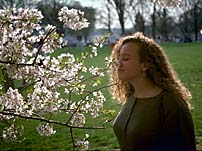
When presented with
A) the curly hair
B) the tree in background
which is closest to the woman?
the curly hair

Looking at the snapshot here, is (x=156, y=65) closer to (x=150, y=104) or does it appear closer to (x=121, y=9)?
(x=150, y=104)

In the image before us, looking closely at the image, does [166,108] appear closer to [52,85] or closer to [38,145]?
[52,85]

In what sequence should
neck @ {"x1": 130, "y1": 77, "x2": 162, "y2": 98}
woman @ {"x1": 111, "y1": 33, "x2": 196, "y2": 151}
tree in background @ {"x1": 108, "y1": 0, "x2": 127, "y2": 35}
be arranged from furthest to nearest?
tree in background @ {"x1": 108, "y1": 0, "x2": 127, "y2": 35} → neck @ {"x1": 130, "y1": 77, "x2": 162, "y2": 98} → woman @ {"x1": 111, "y1": 33, "x2": 196, "y2": 151}

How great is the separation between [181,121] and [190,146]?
0.14 metres

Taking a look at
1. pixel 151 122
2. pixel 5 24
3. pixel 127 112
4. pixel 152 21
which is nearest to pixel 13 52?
pixel 5 24

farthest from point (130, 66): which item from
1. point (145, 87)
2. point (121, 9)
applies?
point (121, 9)

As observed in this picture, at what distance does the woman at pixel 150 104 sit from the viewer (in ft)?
7.27

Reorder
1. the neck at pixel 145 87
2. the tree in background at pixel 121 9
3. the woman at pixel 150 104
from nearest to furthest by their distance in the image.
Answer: the woman at pixel 150 104
the neck at pixel 145 87
the tree in background at pixel 121 9

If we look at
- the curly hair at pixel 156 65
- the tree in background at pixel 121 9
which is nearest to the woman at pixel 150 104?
the curly hair at pixel 156 65

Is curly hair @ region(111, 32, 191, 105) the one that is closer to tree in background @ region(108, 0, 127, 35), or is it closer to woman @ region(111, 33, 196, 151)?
woman @ region(111, 33, 196, 151)

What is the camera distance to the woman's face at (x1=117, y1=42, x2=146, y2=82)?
95.0 inches

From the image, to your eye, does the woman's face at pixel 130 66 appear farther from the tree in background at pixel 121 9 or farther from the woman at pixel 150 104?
the tree in background at pixel 121 9

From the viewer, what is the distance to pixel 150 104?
7.65 ft

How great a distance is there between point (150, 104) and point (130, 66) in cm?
24
